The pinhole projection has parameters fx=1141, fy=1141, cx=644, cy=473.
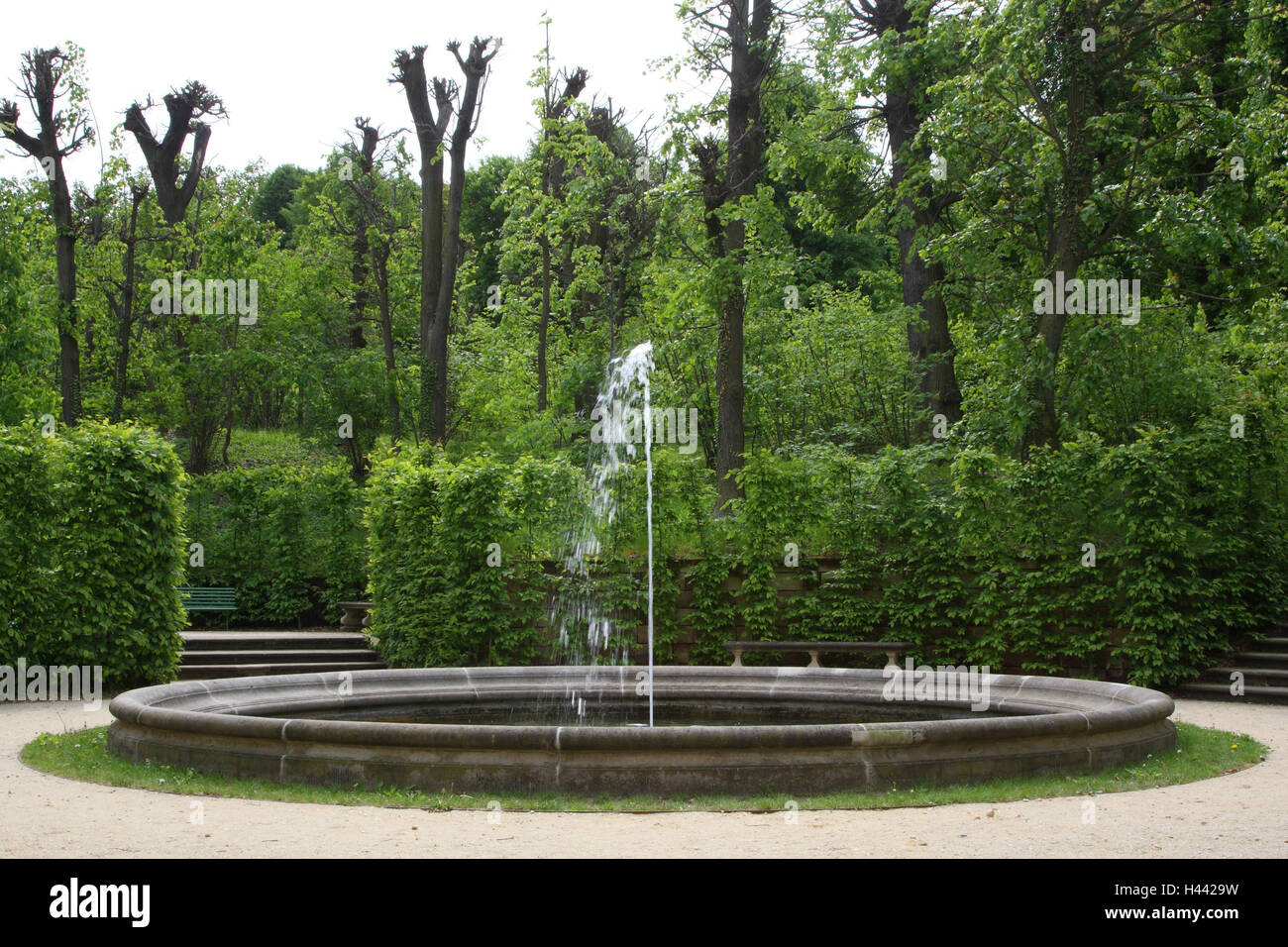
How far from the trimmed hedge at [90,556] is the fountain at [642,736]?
13.1 ft

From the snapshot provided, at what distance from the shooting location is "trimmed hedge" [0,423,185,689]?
13688mm

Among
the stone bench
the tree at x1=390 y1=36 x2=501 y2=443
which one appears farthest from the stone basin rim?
the tree at x1=390 y1=36 x2=501 y2=443

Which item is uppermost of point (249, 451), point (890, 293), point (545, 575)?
point (890, 293)

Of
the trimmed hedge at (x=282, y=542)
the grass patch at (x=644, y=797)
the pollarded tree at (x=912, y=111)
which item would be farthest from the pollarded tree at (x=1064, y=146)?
the trimmed hedge at (x=282, y=542)

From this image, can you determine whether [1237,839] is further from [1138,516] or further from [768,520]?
[768,520]

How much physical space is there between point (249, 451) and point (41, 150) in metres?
12.1

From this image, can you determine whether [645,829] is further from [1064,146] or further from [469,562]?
[1064,146]

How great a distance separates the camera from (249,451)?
35.0 m

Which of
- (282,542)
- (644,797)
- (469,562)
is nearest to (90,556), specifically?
(469,562)

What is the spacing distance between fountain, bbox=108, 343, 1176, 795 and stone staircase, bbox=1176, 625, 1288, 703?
13.5 feet

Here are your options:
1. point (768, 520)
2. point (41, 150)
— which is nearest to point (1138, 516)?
point (768, 520)

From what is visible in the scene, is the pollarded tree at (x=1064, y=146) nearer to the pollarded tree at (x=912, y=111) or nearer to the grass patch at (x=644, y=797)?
the pollarded tree at (x=912, y=111)

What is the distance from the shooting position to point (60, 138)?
25.1 metres

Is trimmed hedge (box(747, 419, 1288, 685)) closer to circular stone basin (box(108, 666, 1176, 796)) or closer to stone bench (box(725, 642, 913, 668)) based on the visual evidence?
stone bench (box(725, 642, 913, 668))
